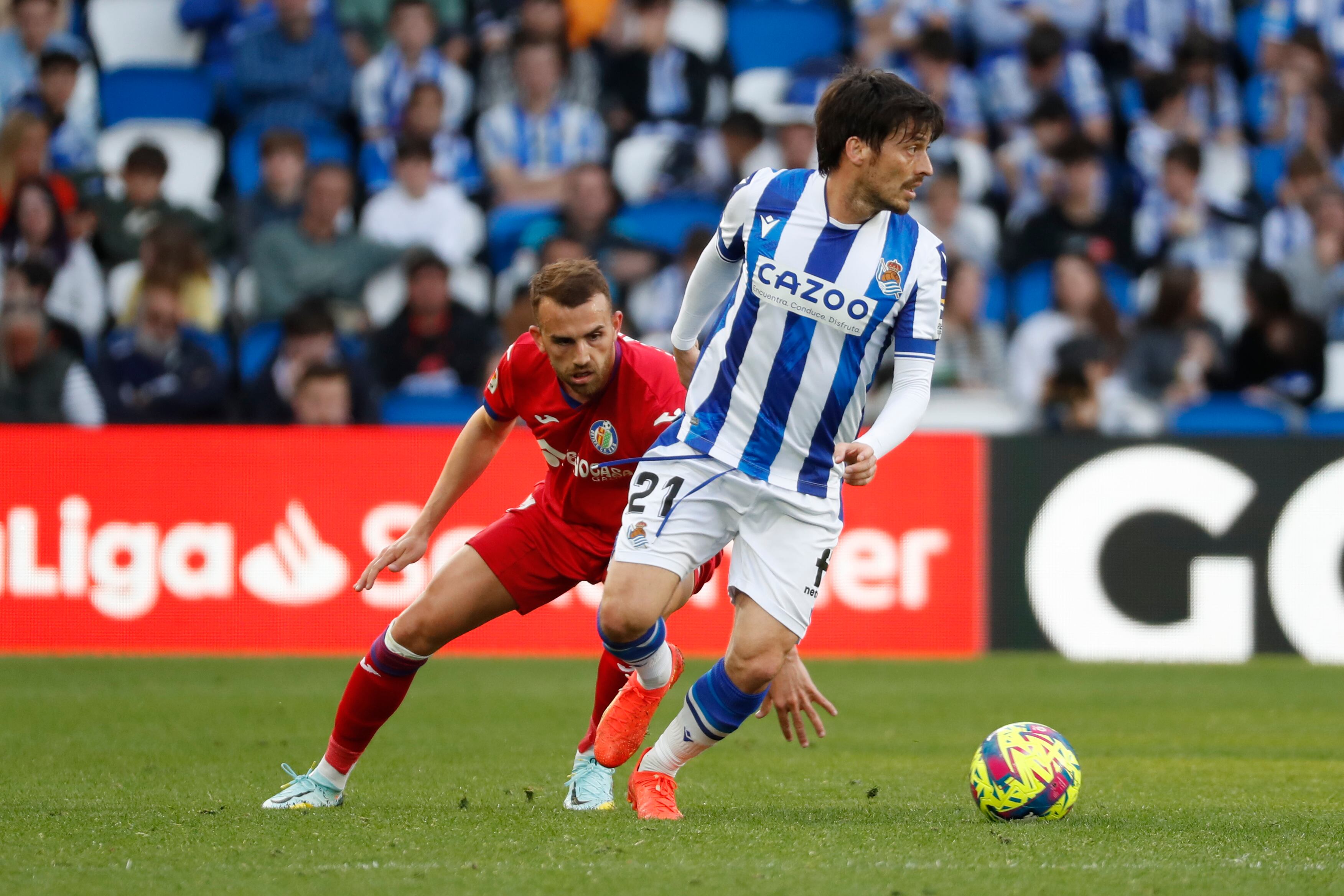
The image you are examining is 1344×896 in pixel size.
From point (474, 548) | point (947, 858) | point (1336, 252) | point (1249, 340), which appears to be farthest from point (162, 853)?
point (1336, 252)

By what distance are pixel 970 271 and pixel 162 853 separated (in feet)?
28.5

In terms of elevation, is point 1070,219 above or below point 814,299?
above

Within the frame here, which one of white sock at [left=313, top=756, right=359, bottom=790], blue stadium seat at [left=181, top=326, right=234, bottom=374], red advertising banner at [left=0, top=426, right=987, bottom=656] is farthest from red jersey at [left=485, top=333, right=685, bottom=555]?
blue stadium seat at [left=181, top=326, right=234, bottom=374]

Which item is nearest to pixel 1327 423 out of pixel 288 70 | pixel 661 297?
pixel 661 297

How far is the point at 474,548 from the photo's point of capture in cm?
569

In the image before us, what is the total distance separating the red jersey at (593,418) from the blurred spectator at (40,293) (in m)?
6.87

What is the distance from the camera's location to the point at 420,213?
43.1 ft

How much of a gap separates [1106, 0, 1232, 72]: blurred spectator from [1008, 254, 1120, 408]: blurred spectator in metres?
3.51

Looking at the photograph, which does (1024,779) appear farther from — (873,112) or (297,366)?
(297,366)

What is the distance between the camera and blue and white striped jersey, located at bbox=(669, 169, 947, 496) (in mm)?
5148

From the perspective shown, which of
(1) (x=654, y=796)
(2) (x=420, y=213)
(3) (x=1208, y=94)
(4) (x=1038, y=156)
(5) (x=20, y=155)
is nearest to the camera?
(1) (x=654, y=796)

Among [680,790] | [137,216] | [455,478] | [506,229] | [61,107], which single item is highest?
[61,107]

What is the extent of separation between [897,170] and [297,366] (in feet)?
23.6

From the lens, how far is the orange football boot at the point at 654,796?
5.30m
